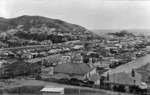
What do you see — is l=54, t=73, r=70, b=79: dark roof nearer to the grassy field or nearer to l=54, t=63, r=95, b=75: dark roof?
l=54, t=63, r=95, b=75: dark roof

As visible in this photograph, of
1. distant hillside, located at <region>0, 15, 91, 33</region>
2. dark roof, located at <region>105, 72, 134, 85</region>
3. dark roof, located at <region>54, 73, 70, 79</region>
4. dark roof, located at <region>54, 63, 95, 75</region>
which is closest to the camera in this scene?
dark roof, located at <region>105, 72, 134, 85</region>

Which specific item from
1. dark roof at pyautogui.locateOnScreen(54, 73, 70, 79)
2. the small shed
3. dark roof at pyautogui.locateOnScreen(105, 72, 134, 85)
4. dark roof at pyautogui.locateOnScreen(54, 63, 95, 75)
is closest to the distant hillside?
dark roof at pyautogui.locateOnScreen(54, 63, 95, 75)

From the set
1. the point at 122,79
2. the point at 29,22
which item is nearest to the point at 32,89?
the point at 122,79

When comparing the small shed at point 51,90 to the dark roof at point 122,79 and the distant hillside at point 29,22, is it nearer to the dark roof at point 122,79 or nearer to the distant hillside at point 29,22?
the dark roof at point 122,79

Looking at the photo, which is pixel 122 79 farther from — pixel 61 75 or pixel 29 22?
pixel 29 22

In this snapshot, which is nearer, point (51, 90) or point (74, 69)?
point (51, 90)

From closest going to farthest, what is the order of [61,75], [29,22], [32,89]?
[32,89] → [61,75] → [29,22]

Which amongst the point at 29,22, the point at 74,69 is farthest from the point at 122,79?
the point at 29,22

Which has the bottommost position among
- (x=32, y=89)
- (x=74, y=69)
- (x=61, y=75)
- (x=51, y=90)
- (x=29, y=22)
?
(x=32, y=89)

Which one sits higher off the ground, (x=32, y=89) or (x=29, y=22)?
(x=29, y=22)

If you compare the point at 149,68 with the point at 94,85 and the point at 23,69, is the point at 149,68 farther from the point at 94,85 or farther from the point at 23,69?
the point at 23,69

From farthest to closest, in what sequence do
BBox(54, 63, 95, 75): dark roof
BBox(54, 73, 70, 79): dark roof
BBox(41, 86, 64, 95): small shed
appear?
BBox(54, 63, 95, 75): dark roof, BBox(54, 73, 70, 79): dark roof, BBox(41, 86, 64, 95): small shed

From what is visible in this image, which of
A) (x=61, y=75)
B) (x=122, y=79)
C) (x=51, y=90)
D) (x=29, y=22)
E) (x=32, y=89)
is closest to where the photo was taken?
(x=51, y=90)
